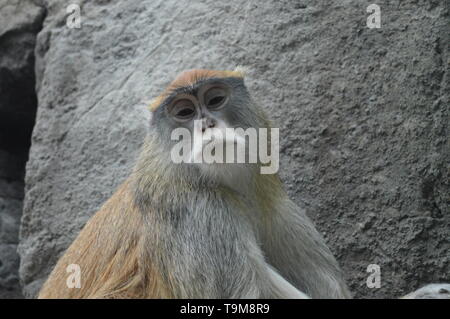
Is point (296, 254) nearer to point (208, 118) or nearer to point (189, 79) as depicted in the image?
point (208, 118)

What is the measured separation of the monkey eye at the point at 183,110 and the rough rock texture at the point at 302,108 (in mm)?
1661

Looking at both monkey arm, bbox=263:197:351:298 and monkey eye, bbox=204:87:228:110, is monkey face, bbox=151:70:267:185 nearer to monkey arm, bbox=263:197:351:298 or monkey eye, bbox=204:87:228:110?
monkey eye, bbox=204:87:228:110

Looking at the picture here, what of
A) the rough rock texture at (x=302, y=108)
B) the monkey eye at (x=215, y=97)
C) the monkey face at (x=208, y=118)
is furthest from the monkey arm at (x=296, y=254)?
the rough rock texture at (x=302, y=108)

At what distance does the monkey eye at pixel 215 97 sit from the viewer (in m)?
4.94

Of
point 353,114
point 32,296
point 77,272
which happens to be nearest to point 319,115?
point 353,114

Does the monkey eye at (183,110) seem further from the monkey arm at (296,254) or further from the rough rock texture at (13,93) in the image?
the rough rock texture at (13,93)

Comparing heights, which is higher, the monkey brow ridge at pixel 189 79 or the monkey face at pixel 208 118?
the monkey brow ridge at pixel 189 79

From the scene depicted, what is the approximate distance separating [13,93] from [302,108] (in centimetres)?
345

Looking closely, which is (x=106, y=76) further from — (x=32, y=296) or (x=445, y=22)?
(x=445, y=22)

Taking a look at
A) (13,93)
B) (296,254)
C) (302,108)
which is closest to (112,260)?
(296,254)

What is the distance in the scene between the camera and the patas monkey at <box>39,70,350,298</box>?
14.9ft

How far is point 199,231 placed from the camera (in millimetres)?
4625

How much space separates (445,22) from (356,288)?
2271 millimetres

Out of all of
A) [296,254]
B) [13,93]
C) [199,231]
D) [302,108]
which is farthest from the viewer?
[13,93]
